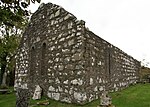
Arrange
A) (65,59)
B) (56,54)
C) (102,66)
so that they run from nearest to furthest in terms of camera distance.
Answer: (65,59), (56,54), (102,66)

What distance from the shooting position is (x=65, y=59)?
1015 cm

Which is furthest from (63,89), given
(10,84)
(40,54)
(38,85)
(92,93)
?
(10,84)

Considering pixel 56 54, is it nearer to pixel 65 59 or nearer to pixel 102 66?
pixel 65 59

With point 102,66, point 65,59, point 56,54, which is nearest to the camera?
point 65,59

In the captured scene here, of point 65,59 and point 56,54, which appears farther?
point 56,54

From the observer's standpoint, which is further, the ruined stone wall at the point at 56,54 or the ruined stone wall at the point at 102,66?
the ruined stone wall at the point at 102,66

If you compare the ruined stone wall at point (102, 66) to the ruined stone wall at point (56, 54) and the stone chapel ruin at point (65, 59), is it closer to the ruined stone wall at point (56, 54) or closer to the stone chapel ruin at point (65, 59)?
the stone chapel ruin at point (65, 59)

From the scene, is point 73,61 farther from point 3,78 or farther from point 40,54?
point 3,78

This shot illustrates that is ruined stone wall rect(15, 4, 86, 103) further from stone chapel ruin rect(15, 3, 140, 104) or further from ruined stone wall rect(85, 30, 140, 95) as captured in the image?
ruined stone wall rect(85, 30, 140, 95)

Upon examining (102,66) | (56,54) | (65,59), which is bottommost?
(102,66)

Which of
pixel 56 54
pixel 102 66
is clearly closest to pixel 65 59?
pixel 56 54

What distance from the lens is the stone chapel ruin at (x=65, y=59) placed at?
31.1 ft

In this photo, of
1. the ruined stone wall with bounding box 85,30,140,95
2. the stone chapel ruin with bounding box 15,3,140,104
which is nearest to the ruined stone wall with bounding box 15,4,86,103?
the stone chapel ruin with bounding box 15,3,140,104

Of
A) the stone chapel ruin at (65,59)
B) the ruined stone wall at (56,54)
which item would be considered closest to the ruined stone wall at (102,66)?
the stone chapel ruin at (65,59)
